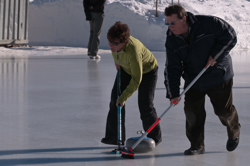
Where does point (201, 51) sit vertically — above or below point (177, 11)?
below

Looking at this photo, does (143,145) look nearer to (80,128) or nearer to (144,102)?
(144,102)

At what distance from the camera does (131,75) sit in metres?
3.94

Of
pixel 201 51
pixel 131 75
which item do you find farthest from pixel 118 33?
pixel 201 51

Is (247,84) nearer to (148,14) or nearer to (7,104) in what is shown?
(7,104)

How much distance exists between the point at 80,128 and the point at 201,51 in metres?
1.51

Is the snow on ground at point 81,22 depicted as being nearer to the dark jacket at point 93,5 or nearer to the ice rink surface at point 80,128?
the dark jacket at point 93,5

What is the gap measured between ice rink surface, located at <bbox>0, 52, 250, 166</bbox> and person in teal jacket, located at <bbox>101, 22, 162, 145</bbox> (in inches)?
6.7

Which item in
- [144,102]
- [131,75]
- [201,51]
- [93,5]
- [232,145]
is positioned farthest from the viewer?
[93,5]

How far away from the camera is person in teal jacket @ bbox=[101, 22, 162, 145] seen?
12.1ft

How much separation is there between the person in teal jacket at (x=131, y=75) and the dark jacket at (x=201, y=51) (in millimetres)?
261

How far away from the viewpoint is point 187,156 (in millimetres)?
3721

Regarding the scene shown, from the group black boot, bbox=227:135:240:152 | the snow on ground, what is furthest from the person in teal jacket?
the snow on ground

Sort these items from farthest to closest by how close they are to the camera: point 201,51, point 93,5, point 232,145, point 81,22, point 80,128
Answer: point 81,22
point 93,5
point 80,128
point 232,145
point 201,51

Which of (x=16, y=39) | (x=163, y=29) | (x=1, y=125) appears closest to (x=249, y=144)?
(x=1, y=125)
